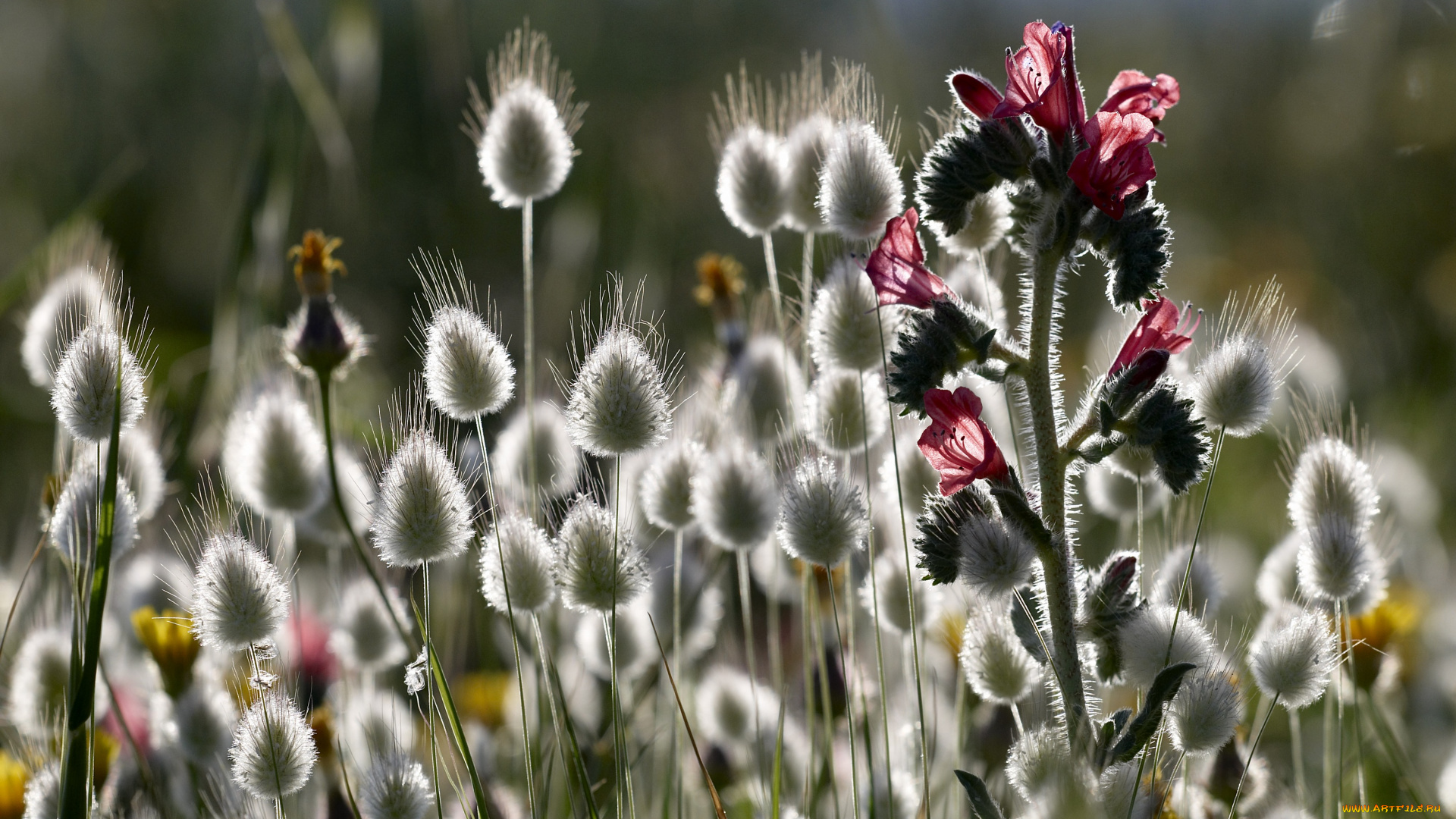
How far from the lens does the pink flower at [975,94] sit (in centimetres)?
101

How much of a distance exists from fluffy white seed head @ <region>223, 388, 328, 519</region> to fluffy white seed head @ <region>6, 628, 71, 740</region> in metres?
0.32

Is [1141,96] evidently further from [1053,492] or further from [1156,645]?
[1156,645]

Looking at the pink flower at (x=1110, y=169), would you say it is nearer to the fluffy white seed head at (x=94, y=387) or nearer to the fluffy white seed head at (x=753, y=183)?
the fluffy white seed head at (x=753, y=183)

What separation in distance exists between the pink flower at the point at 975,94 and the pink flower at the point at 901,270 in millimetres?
109

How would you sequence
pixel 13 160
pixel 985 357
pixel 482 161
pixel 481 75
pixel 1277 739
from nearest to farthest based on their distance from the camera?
pixel 985 357
pixel 482 161
pixel 1277 739
pixel 13 160
pixel 481 75

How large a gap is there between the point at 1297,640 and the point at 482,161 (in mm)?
1027

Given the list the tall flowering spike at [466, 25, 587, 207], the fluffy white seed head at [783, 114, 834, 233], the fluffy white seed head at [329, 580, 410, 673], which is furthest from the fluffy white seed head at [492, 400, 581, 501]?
the fluffy white seed head at [783, 114, 834, 233]

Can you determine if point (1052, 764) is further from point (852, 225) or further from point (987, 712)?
point (987, 712)

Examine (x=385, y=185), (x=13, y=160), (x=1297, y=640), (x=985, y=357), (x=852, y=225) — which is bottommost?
(x=1297, y=640)

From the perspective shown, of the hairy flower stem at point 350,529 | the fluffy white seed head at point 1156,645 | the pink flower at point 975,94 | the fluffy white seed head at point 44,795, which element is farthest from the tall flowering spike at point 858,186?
the fluffy white seed head at point 44,795

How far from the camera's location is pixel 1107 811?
88 centimetres

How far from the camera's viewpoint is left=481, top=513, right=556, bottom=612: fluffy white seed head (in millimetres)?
1076

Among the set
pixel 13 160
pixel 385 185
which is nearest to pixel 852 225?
pixel 13 160

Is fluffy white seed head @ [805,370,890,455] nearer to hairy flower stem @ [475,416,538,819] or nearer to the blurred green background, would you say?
hairy flower stem @ [475,416,538,819]
